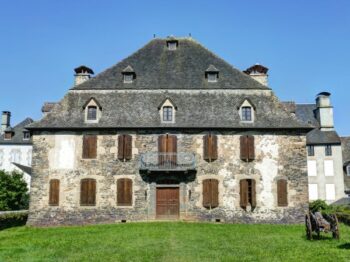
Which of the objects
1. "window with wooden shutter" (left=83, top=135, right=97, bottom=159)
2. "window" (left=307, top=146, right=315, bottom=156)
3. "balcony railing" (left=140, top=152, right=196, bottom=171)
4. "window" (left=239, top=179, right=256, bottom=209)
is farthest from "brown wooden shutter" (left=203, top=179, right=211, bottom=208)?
"window" (left=307, top=146, right=315, bottom=156)

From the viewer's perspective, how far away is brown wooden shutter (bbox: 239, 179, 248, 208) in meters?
28.7

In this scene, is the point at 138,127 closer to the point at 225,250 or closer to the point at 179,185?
the point at 179,185

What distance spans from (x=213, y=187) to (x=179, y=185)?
2417 mm

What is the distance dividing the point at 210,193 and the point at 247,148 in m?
4.22

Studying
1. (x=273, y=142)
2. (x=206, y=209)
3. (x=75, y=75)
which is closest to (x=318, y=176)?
(x=273, y=142)

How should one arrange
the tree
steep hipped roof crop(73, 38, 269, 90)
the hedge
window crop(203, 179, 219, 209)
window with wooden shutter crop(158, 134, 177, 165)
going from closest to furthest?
the hedge
window crop(203, 179, 219, 209)
window with wooden shutter crop(158, 134, 177, 165)
steep hipped roof crop(73, 38, 269, 90)
the tree

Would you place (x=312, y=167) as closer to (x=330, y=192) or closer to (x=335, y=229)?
(x=330, y=192)

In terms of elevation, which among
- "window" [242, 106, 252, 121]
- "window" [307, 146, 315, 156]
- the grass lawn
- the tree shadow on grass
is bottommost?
the grass lawn

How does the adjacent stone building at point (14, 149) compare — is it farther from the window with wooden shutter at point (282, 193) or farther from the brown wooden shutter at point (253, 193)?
the window with wooden shutter at point (282, 193)

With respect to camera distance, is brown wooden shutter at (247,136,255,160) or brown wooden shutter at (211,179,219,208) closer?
brown wooden shutter at (211,179,219,208)

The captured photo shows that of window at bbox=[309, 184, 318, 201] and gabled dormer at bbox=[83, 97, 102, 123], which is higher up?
gabled dormer at bbox=[83, 97, 102, 123]

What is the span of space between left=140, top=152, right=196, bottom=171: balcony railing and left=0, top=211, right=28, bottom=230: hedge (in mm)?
9825

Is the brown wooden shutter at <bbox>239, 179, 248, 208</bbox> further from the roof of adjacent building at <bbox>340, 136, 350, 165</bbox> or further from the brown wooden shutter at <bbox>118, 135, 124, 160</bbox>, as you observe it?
the roof of adjacent building at <bbox>340, 136, 350, 165</bbox>

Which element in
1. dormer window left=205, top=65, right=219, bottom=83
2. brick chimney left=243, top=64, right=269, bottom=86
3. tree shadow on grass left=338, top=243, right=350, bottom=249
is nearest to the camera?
tree shadow on grass left=338, top=243, right=350, bottom=249
